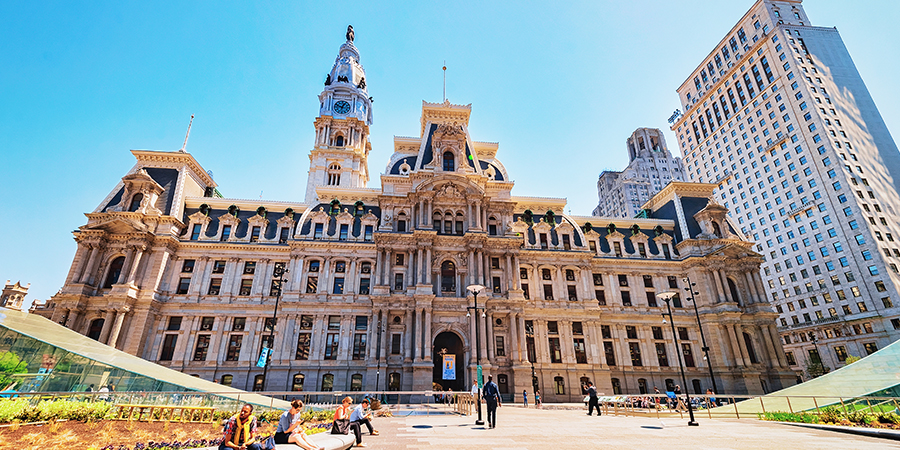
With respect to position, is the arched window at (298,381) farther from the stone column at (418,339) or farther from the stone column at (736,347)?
the stone column at (736,347)

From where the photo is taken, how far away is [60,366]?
648 inches

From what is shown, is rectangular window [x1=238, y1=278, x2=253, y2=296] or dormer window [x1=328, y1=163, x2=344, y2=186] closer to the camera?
rectangular window [x1=238, y1=278, x2=253, y2=296]

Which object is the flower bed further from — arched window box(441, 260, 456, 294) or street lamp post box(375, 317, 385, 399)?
street lamp post box(375, 317, 385, 399)

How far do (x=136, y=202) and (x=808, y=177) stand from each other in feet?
324

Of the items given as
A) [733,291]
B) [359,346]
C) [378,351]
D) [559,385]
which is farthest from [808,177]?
[359,346]

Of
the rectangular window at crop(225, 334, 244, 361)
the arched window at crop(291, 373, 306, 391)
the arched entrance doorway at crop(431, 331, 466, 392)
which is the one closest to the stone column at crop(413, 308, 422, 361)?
the arched entrance doorway at crop(431, 331, 466, 392)

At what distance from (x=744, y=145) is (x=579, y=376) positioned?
68.7 m

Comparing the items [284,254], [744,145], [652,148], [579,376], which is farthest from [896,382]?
[652,148]

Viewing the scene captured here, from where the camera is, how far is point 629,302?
49.5 m

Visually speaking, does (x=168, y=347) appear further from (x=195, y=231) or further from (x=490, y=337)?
(x=490, y=337)

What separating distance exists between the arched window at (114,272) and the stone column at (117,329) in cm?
476

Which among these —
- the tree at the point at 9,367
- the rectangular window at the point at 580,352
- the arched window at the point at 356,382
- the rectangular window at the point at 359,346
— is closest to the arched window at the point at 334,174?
the rectangular window at the point at 359,346

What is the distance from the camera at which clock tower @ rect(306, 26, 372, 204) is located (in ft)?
258

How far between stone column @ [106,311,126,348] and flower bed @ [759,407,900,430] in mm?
50574
